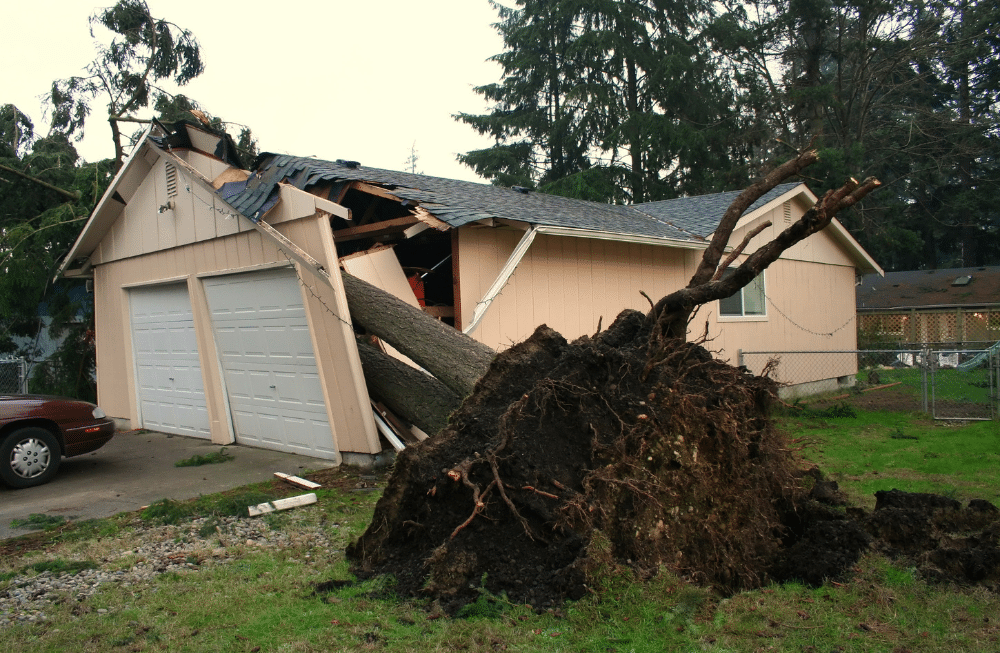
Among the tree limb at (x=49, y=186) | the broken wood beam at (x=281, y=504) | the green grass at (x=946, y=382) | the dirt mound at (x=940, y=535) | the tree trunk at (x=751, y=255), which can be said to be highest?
the tree limb at (x=49, y=186)

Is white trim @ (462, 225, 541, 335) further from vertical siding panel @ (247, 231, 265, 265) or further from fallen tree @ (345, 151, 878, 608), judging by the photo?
fallen tree @ (345, 151, 878, 608)

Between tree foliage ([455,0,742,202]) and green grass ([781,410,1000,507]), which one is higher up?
tree foliage ([455,0,742,202])

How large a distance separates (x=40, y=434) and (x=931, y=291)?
90.6 ft

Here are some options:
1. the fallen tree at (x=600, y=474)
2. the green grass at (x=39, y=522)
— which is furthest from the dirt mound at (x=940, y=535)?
the green grass at (x=39, y=522)

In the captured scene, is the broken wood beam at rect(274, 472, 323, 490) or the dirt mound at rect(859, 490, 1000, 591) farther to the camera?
the broken wood beam at rect(274, 472, 323, 490)

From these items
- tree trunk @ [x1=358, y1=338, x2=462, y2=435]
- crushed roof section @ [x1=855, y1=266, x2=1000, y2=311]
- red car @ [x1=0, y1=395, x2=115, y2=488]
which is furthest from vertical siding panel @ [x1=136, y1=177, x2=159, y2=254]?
crushed roof section @ [x1=855, y1=266, x2=1000, y2=311]

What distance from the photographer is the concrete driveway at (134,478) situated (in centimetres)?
664

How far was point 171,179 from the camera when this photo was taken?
32.5 feet

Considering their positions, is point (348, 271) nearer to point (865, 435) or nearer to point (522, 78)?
point (865, 435)

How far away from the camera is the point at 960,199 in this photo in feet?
98.2

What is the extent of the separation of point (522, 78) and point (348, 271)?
81.7ft

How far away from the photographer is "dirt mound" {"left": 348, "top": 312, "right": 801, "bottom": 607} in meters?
3.96

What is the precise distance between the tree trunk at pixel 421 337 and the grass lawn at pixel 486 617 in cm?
225

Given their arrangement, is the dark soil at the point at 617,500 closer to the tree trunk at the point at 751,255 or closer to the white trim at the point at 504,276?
the tree trunk at the point at 751,255
